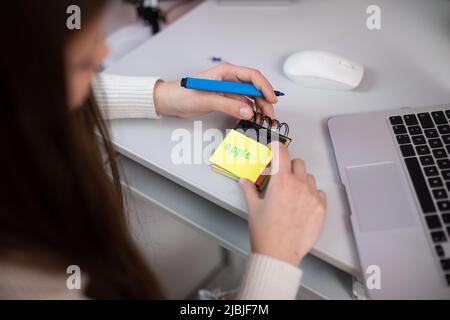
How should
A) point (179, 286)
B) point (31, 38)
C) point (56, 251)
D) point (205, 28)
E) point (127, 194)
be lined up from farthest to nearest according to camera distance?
point (179, 286), point (205, 28), point (127, 194), point (56, 251), point (31, 38)

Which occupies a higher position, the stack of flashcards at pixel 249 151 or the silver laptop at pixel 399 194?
the stack of flashcards at pixel 249 151

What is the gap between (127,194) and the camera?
69 cm

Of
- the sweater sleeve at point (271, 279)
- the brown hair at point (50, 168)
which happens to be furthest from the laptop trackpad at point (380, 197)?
the brown hair at point (50, 168)

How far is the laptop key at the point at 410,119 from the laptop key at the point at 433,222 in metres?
0.15

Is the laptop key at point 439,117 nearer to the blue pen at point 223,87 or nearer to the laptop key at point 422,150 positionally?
the laptop key at point 422,150

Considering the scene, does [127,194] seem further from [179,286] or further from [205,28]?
[179,286]

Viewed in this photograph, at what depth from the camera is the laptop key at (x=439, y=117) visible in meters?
0.58

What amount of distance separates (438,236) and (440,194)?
0.19ft

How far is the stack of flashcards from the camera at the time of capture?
57cm

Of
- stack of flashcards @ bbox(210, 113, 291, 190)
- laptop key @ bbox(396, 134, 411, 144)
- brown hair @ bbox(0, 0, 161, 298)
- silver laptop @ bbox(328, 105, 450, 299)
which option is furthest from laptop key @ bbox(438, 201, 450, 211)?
brown hair @ bbox(0, 0, 161, 298)

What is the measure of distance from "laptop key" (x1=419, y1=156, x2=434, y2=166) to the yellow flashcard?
0.66ft

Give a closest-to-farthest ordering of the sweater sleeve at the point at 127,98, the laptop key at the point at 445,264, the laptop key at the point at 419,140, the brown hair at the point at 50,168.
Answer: the brown hair at the point at 50,168 < the laptop key at the point at 445,264 < the laptop key at the point at 419,140 < the sweater sleeve at the point at 127,98
